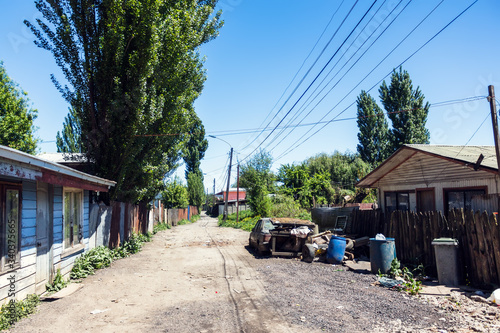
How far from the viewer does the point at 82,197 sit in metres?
10.0

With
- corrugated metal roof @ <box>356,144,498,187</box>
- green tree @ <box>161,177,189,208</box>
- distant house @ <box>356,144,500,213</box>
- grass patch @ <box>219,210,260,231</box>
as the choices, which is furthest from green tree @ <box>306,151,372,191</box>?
corrugated metal roof @ <box>356,144,498,187</box>

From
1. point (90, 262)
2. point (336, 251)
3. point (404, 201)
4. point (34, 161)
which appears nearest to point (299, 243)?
point (336, 251)

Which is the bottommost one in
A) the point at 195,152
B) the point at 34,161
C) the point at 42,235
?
the point at 42,235

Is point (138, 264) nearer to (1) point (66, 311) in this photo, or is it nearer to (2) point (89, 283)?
(2) point (89, 283)

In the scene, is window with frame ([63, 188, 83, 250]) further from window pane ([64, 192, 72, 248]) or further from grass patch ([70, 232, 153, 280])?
grass patch ([70, 232, 153, 280])

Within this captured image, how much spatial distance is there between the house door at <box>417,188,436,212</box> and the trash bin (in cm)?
536

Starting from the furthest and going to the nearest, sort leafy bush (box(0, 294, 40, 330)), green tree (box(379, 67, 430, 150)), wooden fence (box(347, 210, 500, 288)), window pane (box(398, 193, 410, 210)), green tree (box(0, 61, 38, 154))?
green tree (box(379, 67, 430, 150)) < green tree (box(0, 61, 38, 154)) < window pane (box(398, 193, 410, 210)) < wooden fence (box(347, 210, 500, 288)) < leafy bush (box(0, 294, 40, 330))

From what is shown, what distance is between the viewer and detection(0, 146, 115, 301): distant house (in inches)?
226

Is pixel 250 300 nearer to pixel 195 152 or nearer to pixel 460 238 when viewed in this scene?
pixel 460 238

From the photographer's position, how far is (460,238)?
830 cm

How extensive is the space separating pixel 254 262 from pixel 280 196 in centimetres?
2068

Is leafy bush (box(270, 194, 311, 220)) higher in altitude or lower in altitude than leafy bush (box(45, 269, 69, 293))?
higher

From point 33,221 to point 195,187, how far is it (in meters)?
47.7

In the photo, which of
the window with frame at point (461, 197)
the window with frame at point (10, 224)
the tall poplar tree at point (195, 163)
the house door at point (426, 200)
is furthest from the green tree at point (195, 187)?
the window with frame at point (10, 224)
